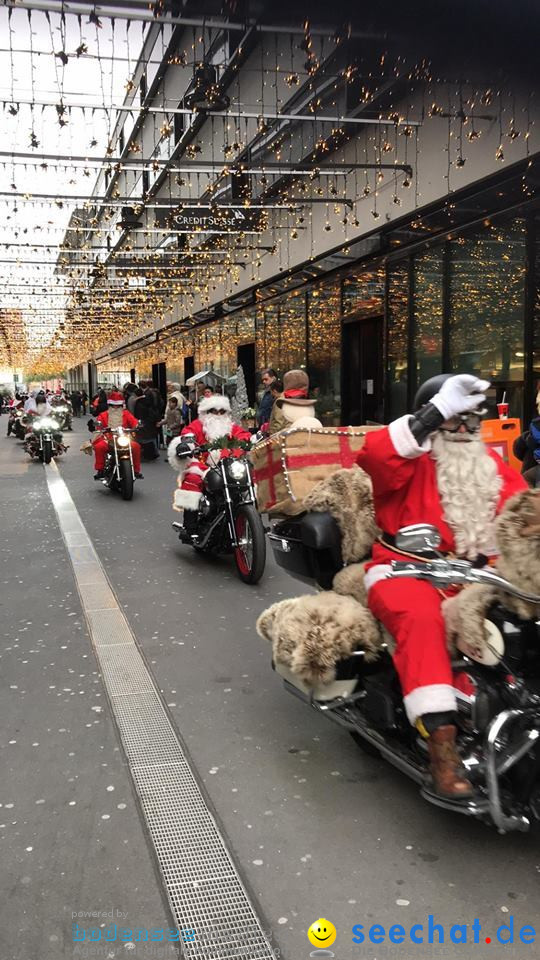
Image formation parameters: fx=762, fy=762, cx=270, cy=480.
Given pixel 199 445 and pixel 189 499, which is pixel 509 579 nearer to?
pixel 189 499

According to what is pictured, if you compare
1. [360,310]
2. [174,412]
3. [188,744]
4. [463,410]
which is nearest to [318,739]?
[188,744]

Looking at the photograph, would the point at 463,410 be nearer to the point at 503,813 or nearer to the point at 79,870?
the point at 503,813

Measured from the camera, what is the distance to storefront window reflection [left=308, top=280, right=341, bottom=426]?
57.5ft

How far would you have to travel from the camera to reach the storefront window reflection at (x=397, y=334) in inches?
561

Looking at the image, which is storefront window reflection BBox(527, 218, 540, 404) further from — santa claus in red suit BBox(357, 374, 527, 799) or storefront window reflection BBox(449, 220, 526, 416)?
santa claus in red suit BBox(357, 374, 527, 799)

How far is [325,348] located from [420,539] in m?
15.4

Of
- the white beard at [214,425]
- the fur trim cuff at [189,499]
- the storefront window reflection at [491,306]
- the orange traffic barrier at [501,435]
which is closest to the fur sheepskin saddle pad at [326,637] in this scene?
the fur trim cuff at [189,499]

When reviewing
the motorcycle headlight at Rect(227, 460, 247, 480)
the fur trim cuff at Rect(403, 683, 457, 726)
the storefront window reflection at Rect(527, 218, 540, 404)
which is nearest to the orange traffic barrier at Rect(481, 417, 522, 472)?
the storefront window reflection at Rect(527, 218, 540, 404)

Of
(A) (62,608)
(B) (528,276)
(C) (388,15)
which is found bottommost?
(A) (62,608)

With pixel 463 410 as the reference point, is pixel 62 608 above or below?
below

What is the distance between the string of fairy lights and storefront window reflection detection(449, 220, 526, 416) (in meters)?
1.13

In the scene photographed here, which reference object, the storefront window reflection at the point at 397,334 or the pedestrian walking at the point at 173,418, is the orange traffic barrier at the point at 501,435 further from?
the pedestrian walking at the point at 173,418

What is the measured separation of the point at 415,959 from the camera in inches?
91.2

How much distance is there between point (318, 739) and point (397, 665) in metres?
1.08
